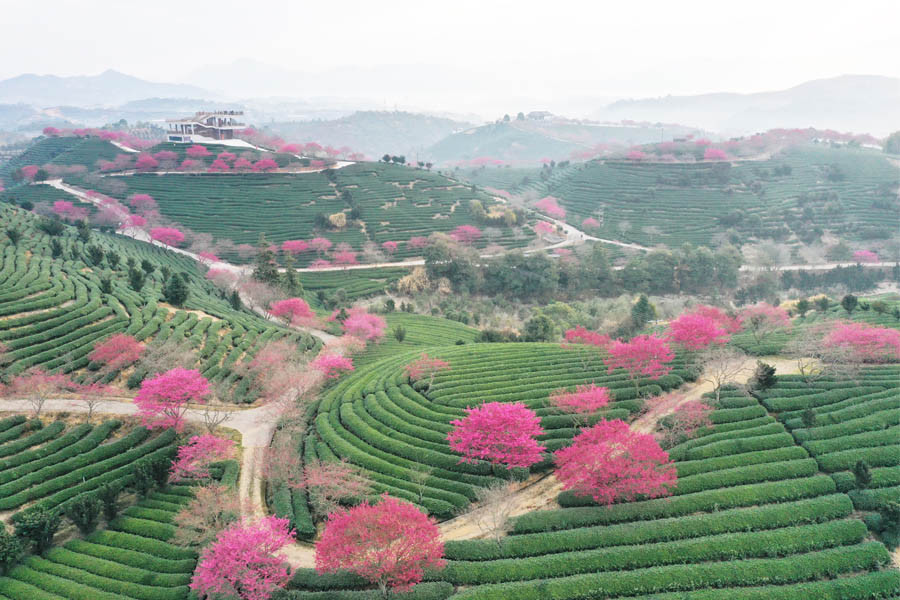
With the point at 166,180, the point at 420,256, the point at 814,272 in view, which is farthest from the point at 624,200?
the point at 166,180

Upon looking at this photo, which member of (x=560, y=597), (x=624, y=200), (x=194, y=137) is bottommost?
(x=560, y=597)

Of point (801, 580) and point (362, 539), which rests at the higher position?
point (362, 539)

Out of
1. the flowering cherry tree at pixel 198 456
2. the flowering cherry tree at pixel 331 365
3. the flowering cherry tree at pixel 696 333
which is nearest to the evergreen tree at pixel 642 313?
the flowering cherry tree at pixel 696 333

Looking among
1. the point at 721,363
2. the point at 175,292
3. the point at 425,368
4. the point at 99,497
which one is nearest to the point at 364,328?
the point at 425,368

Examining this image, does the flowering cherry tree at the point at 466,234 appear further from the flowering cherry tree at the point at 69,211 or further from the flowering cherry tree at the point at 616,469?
the flowering cherry tree at the point at 616,469

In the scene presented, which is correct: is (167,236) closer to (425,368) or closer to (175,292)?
(175,292)

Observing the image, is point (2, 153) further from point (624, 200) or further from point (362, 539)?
point (362, 539)

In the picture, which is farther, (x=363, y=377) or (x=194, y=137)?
(x=194, y=137)
